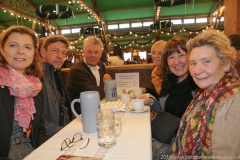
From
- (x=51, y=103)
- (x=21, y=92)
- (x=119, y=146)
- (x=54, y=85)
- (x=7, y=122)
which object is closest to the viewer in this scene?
(x=119, y=146)

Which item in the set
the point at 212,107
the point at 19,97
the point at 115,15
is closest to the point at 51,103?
the point at 19,97

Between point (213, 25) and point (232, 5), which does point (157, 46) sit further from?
point (213, 25)

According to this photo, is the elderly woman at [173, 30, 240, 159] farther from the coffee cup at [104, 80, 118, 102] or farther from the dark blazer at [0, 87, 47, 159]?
the dark blazer at [0, 87, 47, 159]

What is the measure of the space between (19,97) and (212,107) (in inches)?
46.0

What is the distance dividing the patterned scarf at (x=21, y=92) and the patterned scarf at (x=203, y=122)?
1.00m

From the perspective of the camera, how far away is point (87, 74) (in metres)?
2.17

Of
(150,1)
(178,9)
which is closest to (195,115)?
(150,1)

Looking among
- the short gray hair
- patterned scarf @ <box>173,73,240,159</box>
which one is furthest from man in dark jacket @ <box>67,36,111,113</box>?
the short gray hair

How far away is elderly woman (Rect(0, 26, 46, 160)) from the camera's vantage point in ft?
3.63

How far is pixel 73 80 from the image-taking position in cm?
213

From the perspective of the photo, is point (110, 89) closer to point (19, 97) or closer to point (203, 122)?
point (19, 97)

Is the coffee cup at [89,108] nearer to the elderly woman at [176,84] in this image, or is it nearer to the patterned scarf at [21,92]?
the patterned scarf at [21,92]

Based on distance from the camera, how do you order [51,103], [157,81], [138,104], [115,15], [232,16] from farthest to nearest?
[115,15], [232,16], [157,81], [51,103], [138,104]

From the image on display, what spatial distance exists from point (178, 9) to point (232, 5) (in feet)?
23.5
